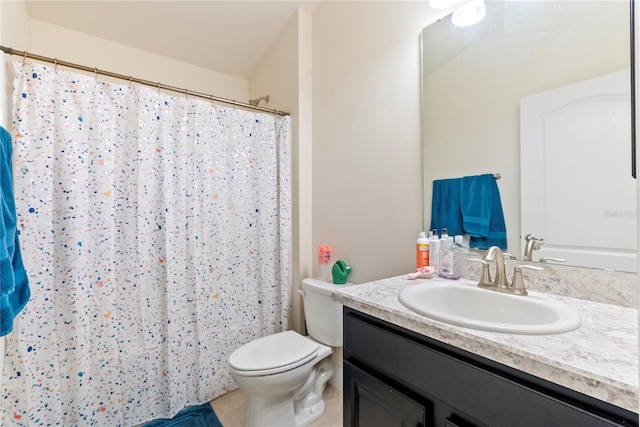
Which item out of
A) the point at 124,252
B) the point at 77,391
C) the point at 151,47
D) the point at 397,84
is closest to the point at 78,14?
the point at 151,47

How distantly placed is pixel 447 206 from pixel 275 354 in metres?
1.12

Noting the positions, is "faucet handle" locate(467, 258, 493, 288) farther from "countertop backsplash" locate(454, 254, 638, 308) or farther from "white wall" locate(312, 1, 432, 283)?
"white wall" locate(312, 1, 432, 283)

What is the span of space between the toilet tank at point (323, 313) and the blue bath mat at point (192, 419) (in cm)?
70

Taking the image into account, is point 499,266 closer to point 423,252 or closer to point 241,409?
point 423,252

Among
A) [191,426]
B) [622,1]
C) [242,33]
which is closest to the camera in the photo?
[622,1]

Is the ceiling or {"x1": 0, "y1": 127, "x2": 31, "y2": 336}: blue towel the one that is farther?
the ceiling

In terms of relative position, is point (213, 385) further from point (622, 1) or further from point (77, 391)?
point (622, 1)

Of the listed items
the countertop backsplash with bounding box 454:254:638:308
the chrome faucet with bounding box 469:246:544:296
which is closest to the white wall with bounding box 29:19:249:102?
the chrome faucet with bounding box 469:246:544:296

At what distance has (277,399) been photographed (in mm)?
1447

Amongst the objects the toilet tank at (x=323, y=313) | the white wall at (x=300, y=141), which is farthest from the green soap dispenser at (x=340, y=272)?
the white wall at (x=300, y=141)

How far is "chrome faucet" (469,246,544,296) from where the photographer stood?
920 millimetres

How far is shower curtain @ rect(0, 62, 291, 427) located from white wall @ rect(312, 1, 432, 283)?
0.37m

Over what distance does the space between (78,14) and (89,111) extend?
41.2 inches

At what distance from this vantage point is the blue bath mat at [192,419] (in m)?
1.53
